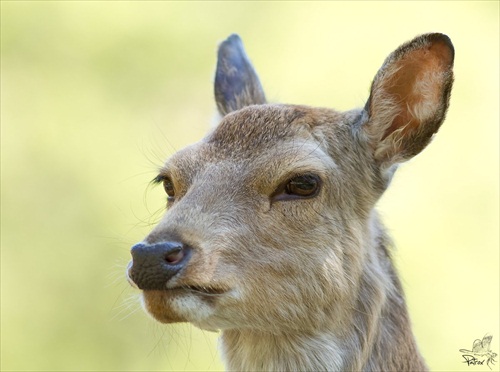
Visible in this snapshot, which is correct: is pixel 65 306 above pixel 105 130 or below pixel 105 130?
below

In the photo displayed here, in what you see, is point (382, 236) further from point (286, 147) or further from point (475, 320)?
point (475, 320)

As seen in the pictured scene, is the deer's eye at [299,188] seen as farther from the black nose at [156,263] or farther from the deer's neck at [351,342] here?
the black nose at [156,263]

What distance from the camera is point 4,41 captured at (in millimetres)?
19391

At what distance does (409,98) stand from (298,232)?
141cm

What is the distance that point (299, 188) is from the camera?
7.73 metres

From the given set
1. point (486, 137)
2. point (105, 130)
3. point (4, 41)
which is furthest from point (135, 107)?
point (486, 137)

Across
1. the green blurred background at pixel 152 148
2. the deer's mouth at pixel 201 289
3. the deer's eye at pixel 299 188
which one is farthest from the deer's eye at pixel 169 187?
the green blurred background at pixel 152 148

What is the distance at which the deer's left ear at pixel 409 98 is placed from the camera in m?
7.96

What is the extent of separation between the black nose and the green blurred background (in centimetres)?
519

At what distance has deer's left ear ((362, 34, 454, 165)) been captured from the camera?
7957 millimetres

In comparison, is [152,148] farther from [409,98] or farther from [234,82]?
[409,98]

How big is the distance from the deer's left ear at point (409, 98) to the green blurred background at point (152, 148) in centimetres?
429

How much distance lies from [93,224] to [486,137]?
6178mm

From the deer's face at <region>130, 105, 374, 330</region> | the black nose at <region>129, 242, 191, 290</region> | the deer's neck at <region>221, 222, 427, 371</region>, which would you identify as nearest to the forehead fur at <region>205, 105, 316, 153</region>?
the deer's face at <region>130, 105, 374, 330</region>
